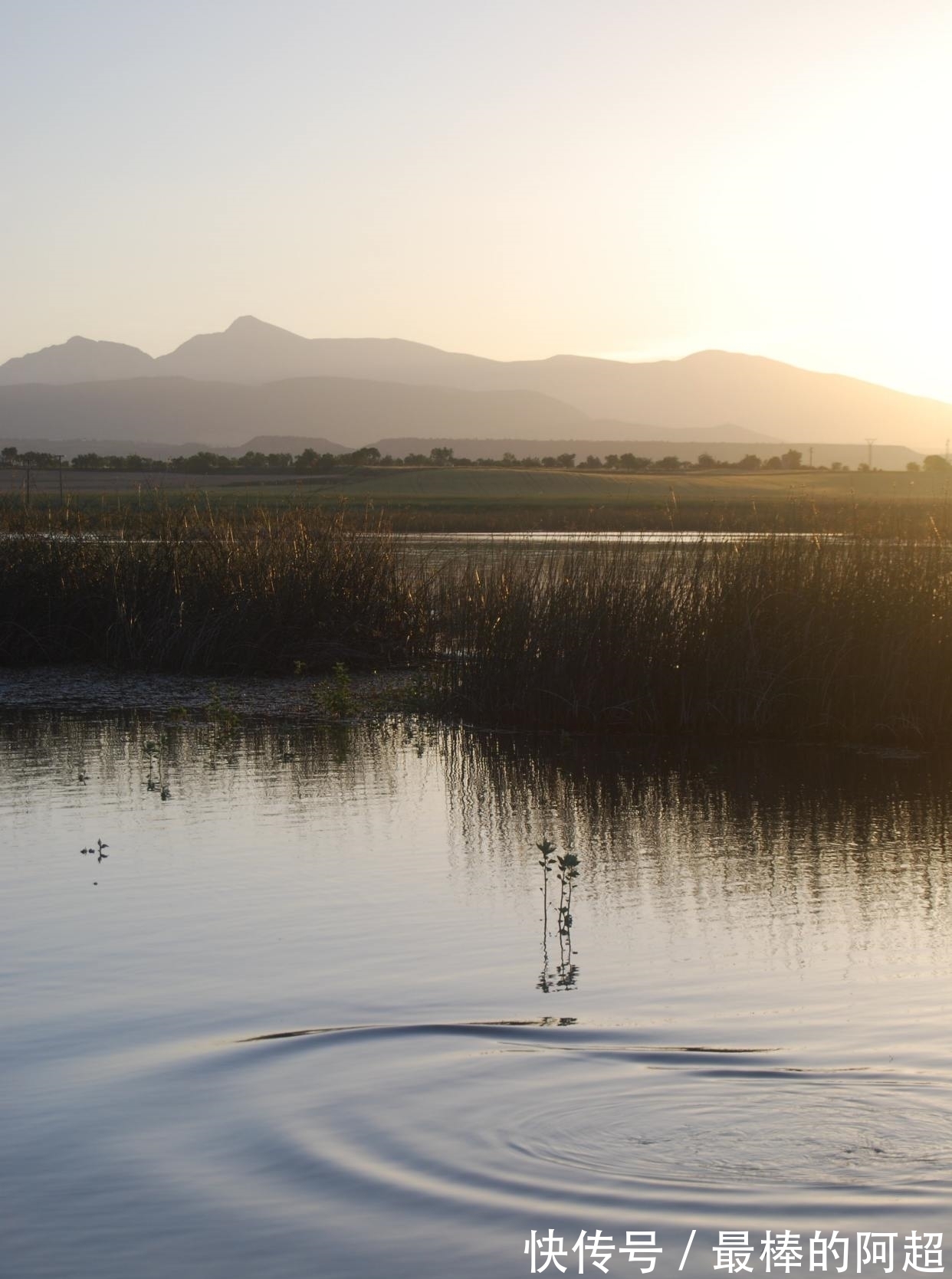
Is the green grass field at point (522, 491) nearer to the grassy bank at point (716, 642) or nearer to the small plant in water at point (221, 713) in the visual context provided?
the small plant in water at point (221, 713)

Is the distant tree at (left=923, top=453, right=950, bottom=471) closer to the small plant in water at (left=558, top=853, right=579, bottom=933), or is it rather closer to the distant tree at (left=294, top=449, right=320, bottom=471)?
the distant tree at (left=294, top=449, right=320, bottom=471)

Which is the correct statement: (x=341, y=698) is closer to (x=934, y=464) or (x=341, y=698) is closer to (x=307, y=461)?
(x=934, y=464)

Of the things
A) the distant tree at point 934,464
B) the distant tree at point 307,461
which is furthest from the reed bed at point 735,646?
the distant tree at point 307,461

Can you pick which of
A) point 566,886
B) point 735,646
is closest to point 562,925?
point 566,886

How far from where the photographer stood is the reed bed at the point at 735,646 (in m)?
11.4

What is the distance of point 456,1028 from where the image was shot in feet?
16.7

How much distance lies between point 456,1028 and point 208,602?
10721 millimetres

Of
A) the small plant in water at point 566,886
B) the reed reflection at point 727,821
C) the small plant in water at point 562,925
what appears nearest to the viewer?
the small plant in water at point 562,925

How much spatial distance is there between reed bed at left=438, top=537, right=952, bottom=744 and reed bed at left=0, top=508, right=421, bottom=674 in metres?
3.32

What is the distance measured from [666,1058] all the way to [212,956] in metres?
2.07

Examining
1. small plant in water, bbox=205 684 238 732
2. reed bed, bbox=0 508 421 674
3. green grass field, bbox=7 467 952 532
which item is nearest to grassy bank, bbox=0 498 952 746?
reed bed, bbox=0 508 421 674

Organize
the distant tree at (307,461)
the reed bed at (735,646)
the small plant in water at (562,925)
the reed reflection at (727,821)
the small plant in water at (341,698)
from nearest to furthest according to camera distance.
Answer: the small plant in water at (562,925) → the reed reflection at (727,821) → the reed bed at (735,646) → the small plant in water at (341,698) → the distant tree at (307,461)

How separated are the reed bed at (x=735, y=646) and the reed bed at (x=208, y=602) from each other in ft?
10.9

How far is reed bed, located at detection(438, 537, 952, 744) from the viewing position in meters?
11.4
